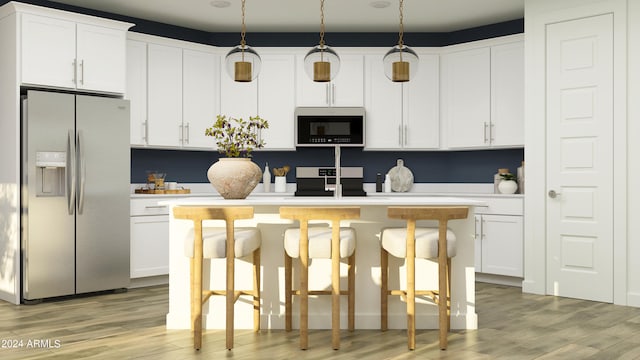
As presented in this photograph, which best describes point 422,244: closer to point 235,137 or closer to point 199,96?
point 235,137

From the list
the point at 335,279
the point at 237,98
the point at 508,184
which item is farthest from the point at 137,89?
the point at 508,184

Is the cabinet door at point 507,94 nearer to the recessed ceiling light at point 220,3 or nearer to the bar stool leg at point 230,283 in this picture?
the recessed ceiling light at point 220,3

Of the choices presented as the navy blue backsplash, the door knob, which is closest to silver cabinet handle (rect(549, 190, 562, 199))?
the door knob

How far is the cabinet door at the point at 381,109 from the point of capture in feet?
21.2

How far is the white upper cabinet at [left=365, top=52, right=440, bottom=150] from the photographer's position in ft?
21.1

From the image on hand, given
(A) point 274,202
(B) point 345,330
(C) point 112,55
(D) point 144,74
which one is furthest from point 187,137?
(B) point 345,330

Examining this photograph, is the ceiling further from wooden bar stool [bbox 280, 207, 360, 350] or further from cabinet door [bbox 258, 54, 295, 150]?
wooden bar stool [bbox 280, 207, 360, 350]

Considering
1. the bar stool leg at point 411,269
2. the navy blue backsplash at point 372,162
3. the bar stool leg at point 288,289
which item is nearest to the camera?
the bar stool leg at point 411,269

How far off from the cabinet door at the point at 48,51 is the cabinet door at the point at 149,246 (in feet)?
4.58

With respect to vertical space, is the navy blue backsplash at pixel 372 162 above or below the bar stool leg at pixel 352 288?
above

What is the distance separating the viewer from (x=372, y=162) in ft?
22.6

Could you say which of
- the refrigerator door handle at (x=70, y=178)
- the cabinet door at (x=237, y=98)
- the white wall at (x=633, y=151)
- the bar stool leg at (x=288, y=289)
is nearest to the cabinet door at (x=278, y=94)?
the cabinet door at (x=237, y=98)

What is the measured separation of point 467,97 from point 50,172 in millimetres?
4091

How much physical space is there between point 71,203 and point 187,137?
60.2 inches
